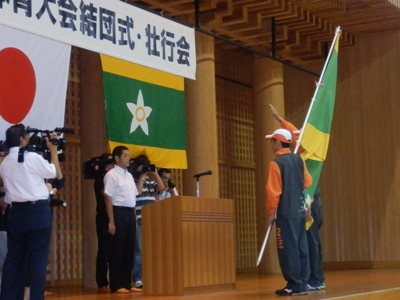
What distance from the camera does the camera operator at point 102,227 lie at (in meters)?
7.90

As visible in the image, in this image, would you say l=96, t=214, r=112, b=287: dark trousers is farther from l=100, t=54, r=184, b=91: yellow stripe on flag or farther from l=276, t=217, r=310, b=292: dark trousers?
l=276, t=217, r=310, b=292: dark trousers

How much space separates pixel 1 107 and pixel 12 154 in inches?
43.0

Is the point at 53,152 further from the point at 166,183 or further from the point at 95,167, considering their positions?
the point at 166,183

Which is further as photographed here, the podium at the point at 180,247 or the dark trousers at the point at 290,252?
the podium at the point at 180,247

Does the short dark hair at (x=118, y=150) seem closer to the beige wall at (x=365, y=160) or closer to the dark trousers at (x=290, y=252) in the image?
the dark trousers at (x=290, y=252)

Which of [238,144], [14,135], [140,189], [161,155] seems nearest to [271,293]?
[140,189]

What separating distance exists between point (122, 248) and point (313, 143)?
2084 millimetres

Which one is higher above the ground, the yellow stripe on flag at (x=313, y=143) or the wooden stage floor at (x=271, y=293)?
the yellow stripe on flag at (x=313, y=143)

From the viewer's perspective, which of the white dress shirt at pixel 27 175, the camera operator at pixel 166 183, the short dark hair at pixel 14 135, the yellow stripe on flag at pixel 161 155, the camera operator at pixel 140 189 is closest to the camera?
the white dress shirt at pixel 27 175

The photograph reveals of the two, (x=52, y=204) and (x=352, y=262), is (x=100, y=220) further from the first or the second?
(x=352, y=262)

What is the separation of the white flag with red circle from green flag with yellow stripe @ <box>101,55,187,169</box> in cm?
98

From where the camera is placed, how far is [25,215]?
5.38m

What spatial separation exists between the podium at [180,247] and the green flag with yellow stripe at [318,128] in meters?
1.00

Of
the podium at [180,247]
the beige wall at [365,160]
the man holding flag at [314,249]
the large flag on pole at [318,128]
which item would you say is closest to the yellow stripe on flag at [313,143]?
the large flag on pole at [318,128]
